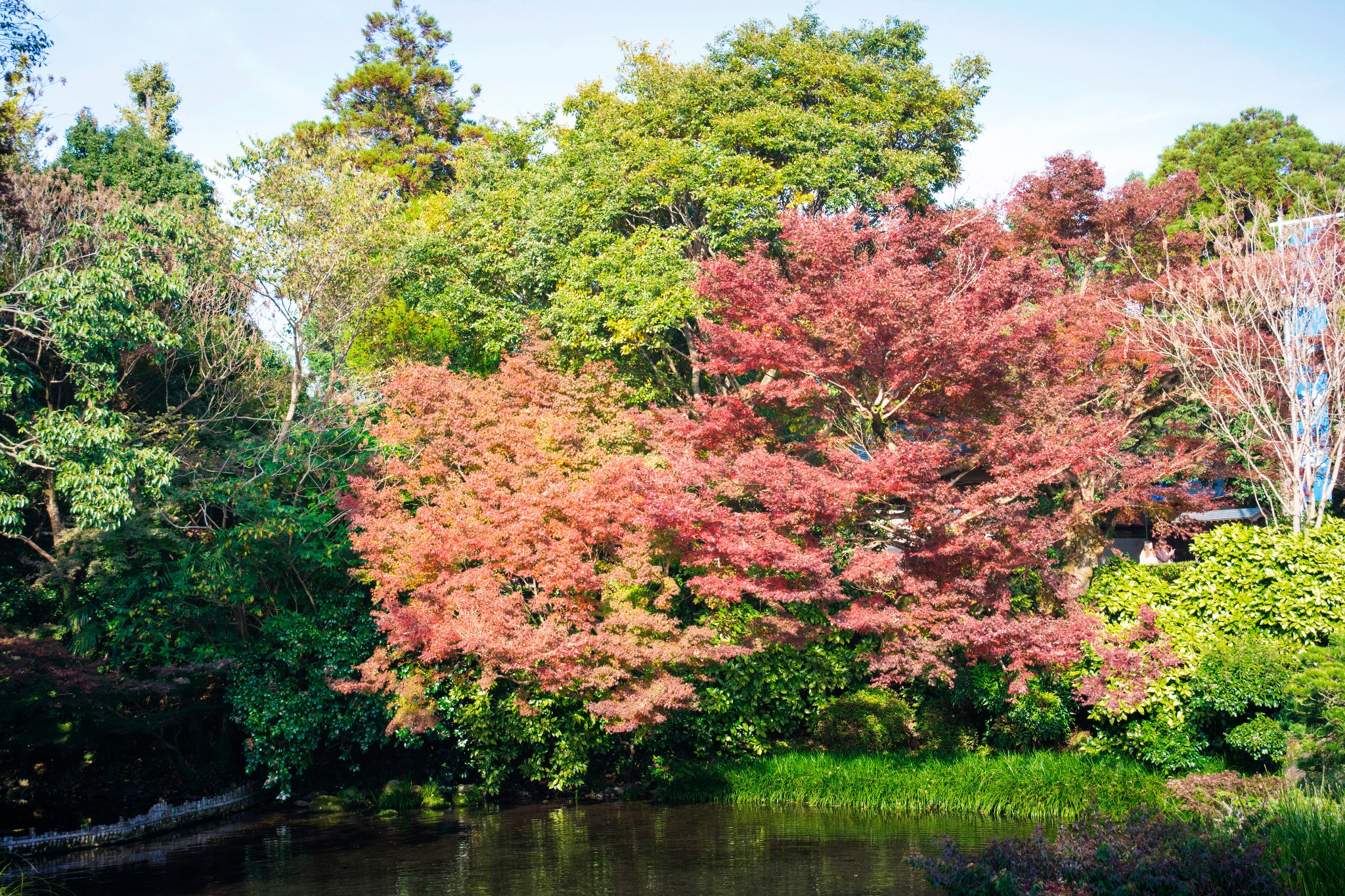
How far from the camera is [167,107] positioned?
87.7 feet

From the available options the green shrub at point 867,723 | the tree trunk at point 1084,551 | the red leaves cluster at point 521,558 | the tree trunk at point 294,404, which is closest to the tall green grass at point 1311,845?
the green shrub at point 867,723

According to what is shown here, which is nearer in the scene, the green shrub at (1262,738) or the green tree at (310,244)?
the green shrub at (1262,738)

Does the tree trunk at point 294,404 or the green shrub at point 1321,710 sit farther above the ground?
the tree trunk at point 294,404

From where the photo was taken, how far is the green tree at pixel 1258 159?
25641 millimetres

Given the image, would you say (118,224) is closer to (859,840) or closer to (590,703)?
(590,703)

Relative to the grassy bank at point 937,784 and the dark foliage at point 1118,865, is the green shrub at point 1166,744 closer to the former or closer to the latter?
the grassy bank at point 937,784

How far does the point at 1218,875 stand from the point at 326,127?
136ft

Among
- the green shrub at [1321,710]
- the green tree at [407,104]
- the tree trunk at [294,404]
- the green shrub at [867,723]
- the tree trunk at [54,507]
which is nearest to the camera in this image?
the green shrub at [1321,710]

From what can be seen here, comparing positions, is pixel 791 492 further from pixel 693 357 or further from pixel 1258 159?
pixel 1258 159

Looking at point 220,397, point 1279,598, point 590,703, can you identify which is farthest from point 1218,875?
point 220,397

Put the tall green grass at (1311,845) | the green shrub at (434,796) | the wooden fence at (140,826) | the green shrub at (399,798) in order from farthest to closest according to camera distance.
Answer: the green shrub at (434,796)
the green shrub at (399,798)
the wooden fence at (140,826)
the tall green grass at (1311,845)

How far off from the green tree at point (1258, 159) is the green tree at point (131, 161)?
87.3 ft

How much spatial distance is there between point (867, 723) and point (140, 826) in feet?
39.1

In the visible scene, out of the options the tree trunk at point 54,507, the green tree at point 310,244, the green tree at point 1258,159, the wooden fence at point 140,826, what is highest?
the green tree at point 1258,159
